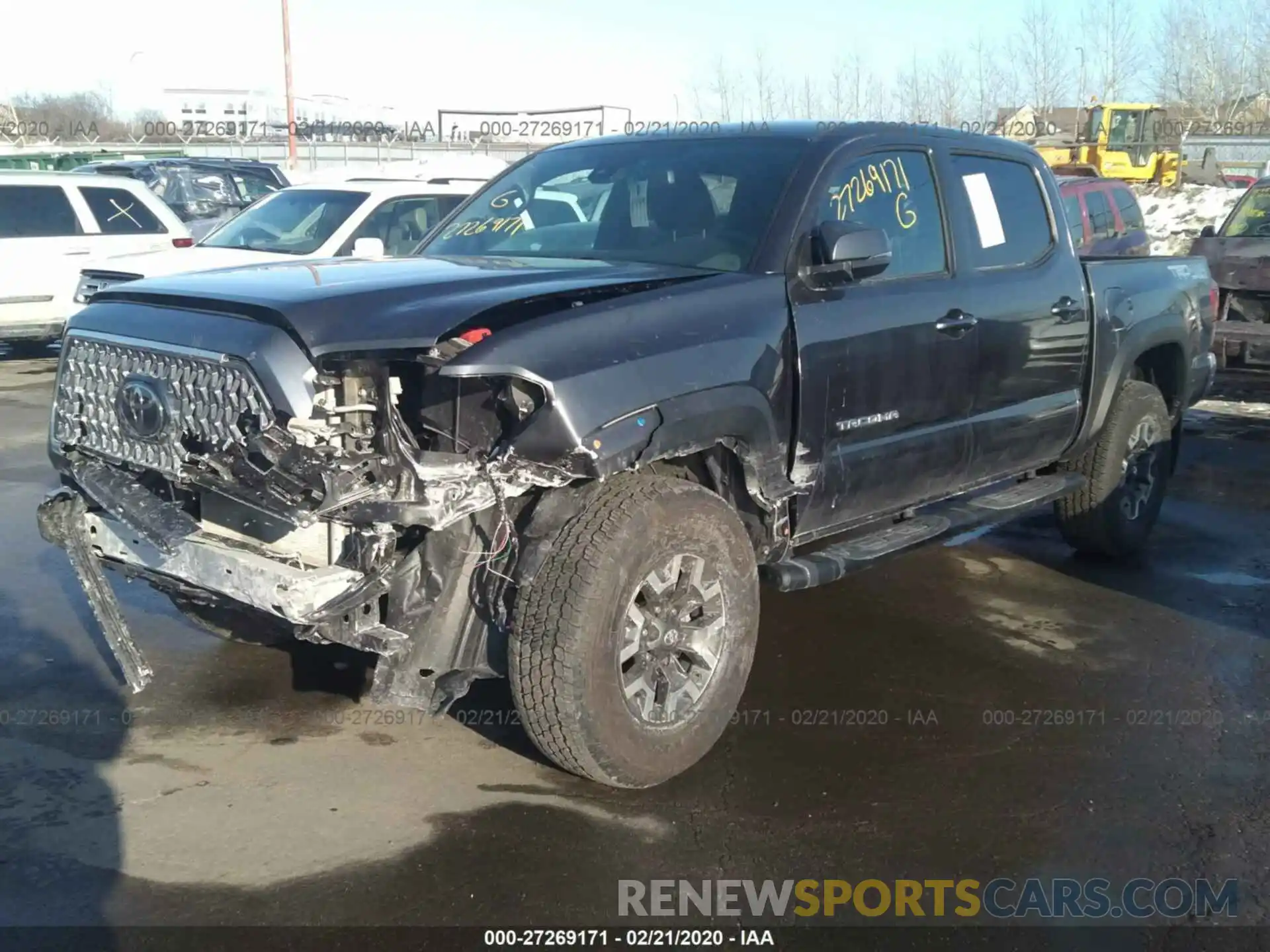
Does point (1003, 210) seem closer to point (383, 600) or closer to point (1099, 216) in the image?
point (383, 600)

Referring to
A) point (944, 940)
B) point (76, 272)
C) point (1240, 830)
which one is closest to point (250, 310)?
point (944, 940)

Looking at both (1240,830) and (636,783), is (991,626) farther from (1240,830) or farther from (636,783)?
(636,783)

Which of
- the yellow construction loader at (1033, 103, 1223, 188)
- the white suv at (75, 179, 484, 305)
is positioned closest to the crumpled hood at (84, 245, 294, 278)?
the white suv at (75, 179, 484, 305)

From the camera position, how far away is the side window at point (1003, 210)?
525 cm

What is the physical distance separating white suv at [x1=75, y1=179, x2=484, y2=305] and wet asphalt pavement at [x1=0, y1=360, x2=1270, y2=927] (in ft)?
17.5

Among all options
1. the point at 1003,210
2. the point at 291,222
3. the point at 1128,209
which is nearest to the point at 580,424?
the point at 1003,210

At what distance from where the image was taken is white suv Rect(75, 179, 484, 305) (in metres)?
10.7

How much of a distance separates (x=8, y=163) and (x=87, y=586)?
24185mm

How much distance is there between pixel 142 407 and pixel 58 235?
1023 centimetres

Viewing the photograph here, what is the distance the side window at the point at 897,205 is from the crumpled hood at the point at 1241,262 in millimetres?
8067

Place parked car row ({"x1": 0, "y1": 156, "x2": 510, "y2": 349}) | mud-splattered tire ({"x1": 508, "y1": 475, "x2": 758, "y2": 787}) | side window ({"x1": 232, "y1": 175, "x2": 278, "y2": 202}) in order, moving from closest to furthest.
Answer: mud-splattered tire ({"x1": 508, "y1": 475, "x2": 758, "y2": 787}) → parked car row ({"x1": 0, "y1": 156, "x2": 510, "y2": 349}) → side window ({"x1": 232, "y1": 175, "x2": 278, "y2": 202})

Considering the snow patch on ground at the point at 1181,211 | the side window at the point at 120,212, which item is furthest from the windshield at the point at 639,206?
the snow patch on ground at the point at 1181,211

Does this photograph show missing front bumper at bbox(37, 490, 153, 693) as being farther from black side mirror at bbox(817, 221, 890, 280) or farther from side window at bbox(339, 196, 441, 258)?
side window at bbox(339, 196, 441, 258)

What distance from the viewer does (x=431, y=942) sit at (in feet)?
10.2
